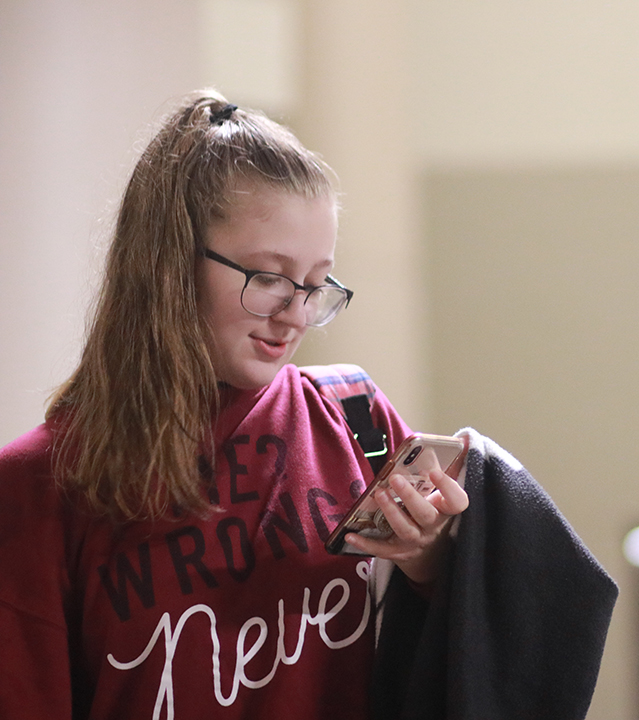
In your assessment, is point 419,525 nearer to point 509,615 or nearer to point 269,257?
point 509,615

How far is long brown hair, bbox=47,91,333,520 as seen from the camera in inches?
28.7

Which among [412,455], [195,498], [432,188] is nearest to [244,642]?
[195,498]

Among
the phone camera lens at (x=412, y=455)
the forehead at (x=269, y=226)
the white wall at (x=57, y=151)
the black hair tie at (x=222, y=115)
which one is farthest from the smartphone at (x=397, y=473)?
the white wall at (x=57, y=151)

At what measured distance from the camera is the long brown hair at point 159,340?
73cm

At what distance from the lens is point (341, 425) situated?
0.85 metres

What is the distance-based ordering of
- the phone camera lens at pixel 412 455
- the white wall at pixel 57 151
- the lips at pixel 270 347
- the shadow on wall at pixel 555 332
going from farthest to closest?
the shadow on wall at pixel 555 332, the white wall at pixel 57 151, the lips at pixel 270 347, the phone camera lens at pixel 412 455

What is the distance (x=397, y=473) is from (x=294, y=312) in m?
0.21

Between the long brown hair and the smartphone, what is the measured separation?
161 millimetres

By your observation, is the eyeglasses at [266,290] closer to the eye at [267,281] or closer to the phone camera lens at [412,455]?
the eye at [267,281]

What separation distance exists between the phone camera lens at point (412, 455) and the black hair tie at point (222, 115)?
0.45 metres

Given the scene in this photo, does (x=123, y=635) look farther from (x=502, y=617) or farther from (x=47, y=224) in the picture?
(x=47, y=224)

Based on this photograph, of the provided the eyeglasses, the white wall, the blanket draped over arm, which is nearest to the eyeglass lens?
the eyeglasses

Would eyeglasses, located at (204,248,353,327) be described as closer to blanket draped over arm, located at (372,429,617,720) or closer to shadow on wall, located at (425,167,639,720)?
blanket draped over arm, located at (372,429,617,720)

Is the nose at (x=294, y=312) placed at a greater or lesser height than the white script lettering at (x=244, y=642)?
greater
